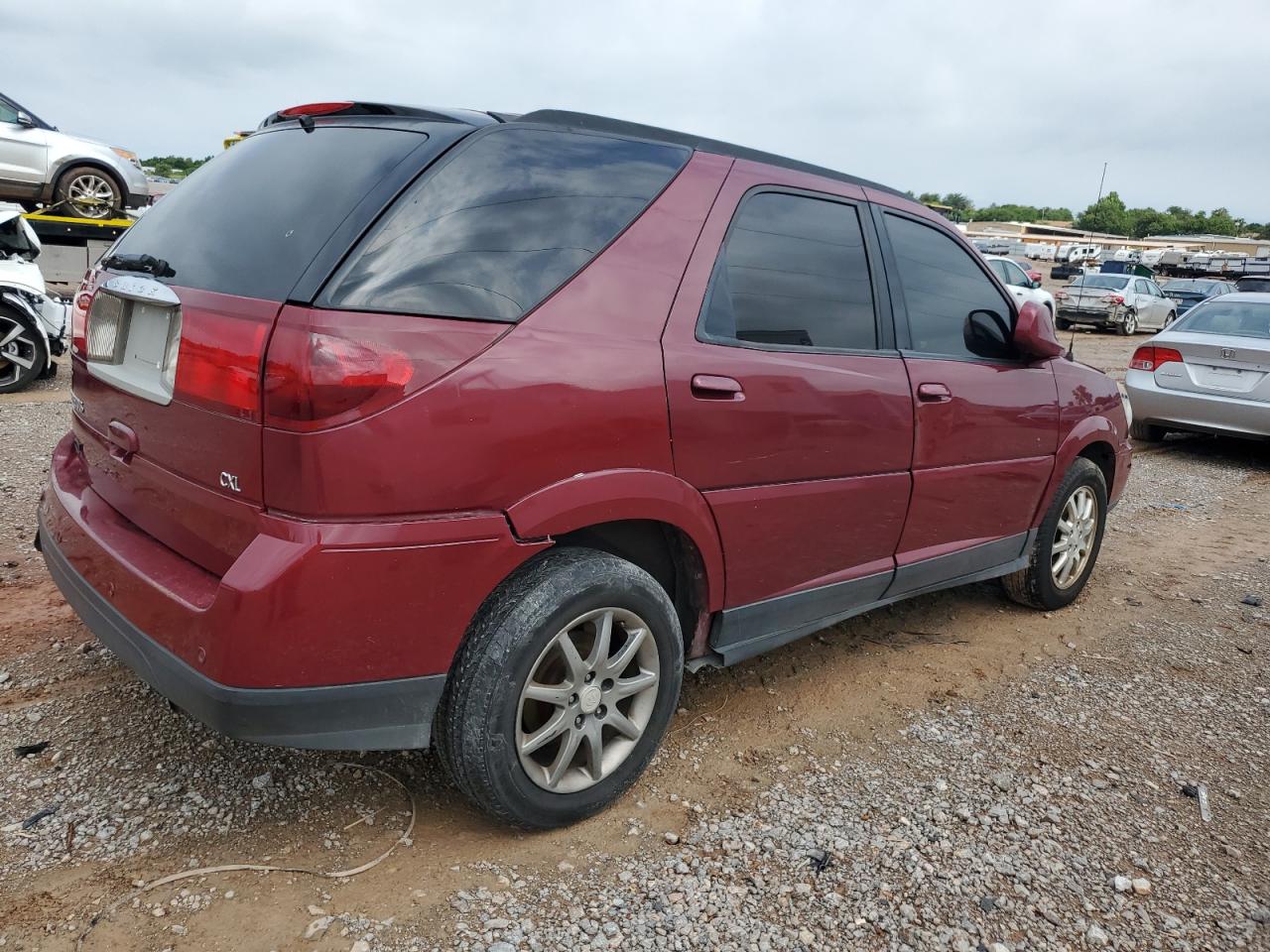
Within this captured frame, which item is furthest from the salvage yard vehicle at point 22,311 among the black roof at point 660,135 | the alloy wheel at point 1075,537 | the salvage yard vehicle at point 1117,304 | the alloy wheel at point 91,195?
the salvage yard vehicle at point 1117,304

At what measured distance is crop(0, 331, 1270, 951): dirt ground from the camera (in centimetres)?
223

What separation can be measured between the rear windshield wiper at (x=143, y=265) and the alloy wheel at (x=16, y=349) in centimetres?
703

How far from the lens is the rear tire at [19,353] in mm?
8469

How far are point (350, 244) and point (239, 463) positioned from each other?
0.55m

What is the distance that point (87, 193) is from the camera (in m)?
12.2

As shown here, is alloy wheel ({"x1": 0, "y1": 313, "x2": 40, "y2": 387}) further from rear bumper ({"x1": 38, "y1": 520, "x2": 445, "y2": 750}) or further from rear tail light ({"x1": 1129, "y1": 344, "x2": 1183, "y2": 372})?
rear tail light ({"x1": 1129, "y1": 344, "x2": 1183, "y2": 372})

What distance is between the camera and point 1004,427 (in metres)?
3.81

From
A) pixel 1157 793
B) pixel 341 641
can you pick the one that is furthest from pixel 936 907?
pixel 341 641

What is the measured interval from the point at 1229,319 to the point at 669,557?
27.6 feet

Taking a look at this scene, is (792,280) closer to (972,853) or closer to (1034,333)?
(1034,333)

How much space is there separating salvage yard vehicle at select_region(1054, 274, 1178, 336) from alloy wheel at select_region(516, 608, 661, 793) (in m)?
22.8

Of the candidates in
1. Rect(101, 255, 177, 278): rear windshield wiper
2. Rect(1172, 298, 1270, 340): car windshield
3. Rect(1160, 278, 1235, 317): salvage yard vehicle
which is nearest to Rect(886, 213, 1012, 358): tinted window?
Rect(101, 255, 177, 278): rear windshield wiper

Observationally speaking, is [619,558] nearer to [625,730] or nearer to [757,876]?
[625,730]

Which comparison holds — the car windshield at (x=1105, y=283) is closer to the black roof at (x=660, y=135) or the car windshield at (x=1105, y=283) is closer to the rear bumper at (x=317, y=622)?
the black roof at (x=660, y=135)
